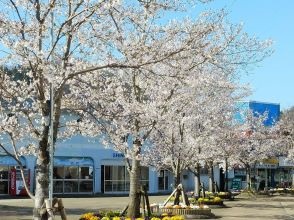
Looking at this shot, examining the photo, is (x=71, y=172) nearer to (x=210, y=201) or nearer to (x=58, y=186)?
(x=58, y=186)

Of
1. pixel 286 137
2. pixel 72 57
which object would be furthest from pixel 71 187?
pixel 72 57

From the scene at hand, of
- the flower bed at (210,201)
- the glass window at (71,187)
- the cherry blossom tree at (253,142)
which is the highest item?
the cherry blossom tree at (253,142)

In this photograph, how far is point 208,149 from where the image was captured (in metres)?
30.0

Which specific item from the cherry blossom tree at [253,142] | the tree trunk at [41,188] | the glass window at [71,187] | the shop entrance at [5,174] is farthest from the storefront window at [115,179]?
the tree trunk at [41,188]

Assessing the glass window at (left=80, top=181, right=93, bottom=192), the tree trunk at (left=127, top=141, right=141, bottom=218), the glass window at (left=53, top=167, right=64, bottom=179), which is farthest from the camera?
the glass window at (left=80, top=181, right=93, bottom=192)

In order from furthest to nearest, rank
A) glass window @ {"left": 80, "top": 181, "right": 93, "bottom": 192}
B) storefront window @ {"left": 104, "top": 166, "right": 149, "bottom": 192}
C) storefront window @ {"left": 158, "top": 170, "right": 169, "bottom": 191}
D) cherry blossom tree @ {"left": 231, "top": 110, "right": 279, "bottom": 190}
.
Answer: storefront window @ {"left": 158, "top": 170, "right": 169, "bottom": 191}, storefront window @ {"left": 104, "top": 166, "right": 149, "bottom": 192}, cherry blossom tree @ {"left": 231, "top": 110, "right": 279, "bottom": 190}, glass window @ {"left": 80, "top": 181, "right": 93, "bottom": 192}

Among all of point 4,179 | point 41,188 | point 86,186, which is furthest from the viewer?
point 86,186

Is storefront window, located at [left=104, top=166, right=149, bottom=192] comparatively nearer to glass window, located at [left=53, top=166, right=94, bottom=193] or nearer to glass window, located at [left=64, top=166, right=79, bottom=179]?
glass window, located at [left=53, top=166, right=94, bottom=193]

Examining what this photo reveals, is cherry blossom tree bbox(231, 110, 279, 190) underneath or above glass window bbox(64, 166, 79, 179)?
above

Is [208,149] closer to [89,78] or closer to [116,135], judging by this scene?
[116,135]

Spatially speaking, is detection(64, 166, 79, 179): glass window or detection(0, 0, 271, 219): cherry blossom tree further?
detection(64, 166, 79, 179): glass window

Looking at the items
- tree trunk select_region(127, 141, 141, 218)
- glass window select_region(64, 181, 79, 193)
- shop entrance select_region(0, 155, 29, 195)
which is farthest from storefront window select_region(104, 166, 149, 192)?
tree trunk select_region(127, 141, 141, 218)

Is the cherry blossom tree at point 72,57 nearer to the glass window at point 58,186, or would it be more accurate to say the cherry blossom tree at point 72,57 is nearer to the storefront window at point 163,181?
the glass window at point 58,186

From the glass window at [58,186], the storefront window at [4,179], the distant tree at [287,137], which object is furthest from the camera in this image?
the distant tree at [287,137]
